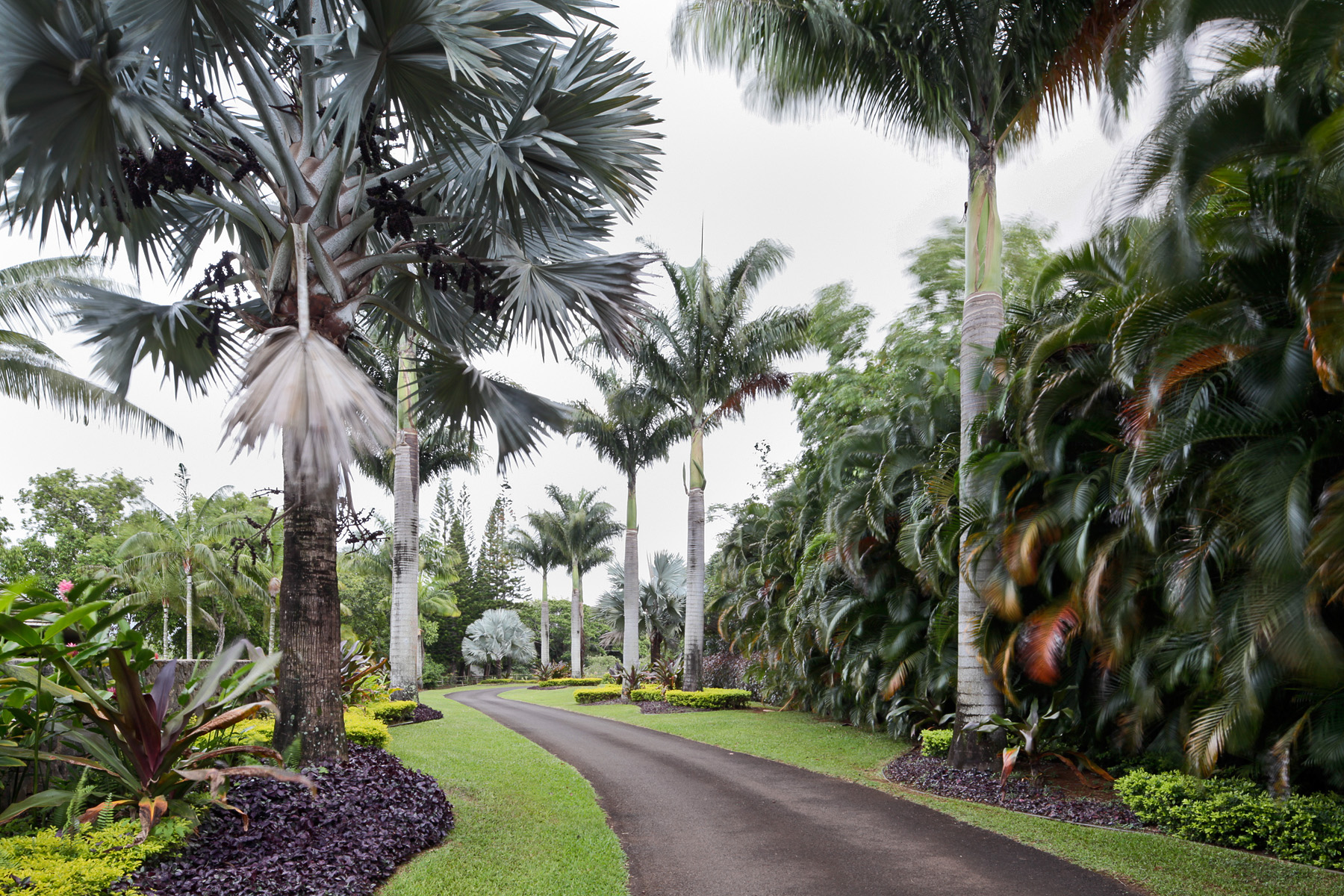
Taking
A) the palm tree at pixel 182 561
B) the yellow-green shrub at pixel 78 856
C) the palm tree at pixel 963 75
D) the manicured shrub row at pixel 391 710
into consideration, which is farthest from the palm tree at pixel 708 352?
the yellow-green shrub at pixel 78 856

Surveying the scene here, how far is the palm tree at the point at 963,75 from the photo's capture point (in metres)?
9.84

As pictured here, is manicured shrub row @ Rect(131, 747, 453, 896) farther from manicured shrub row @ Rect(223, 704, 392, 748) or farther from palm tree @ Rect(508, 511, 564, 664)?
palm tree @ Rect(508, 511, 564, 664)

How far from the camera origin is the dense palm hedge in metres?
5.46

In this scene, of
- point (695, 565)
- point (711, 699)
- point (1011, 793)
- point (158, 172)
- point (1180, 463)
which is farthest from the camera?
point (695, 565)

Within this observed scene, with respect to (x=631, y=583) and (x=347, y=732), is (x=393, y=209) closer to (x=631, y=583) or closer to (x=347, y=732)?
(x=347, y=732)

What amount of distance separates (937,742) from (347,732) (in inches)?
302

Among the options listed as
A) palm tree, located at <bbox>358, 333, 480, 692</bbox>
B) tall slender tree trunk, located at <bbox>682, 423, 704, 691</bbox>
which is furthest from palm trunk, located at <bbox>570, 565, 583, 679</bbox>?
palm tree, located at <bbox>358, 333, 480, 692</bbox>

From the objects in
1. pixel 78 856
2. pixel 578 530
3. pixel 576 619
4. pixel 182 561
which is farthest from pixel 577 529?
pixel 78 856

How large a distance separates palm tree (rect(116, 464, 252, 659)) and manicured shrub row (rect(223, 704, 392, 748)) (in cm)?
1744

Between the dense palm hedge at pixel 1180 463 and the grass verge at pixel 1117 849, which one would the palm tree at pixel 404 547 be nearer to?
the grass verge at pixel 1117 849

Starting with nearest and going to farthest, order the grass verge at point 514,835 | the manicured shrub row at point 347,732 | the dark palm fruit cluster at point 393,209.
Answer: the grass verge at point 514,835 → the manicured shrub row at point 347,732 → the dark palm fruit cluster at point 393,209

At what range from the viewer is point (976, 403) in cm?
1050

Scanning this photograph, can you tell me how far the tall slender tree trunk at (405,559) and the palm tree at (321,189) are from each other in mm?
9503

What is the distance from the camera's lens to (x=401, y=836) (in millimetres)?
6117
